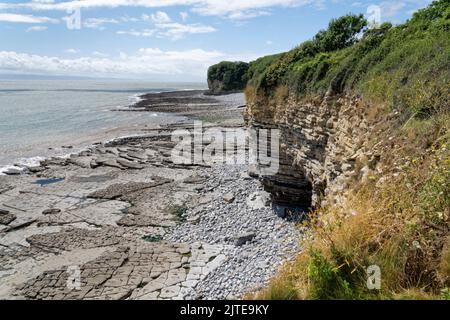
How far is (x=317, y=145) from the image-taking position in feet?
34.2

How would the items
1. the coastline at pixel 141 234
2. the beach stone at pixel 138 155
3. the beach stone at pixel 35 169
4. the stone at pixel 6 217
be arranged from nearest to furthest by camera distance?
the coastline at pixel 141 234 < the stone at pixel 6 217 < the beach stone at pixel 35 169 < the beach stone at pixel 138 155

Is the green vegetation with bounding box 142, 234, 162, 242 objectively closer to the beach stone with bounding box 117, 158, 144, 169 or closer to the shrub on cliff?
the beach stone with bounding box 117, 158, 144, 169

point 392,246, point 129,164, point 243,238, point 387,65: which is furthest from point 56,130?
point 392,246

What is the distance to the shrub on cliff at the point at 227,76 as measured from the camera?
83438mm

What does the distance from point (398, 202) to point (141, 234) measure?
10.9 m

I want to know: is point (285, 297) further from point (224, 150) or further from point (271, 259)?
point (224, 150)

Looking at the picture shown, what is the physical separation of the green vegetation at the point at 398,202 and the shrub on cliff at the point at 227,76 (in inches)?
3000

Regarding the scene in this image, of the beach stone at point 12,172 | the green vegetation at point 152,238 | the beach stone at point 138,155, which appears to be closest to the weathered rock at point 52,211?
the green vegetation at point 152,238

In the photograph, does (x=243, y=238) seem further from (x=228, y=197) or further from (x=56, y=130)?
(x=56, y=130)

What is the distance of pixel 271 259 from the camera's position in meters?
9.21

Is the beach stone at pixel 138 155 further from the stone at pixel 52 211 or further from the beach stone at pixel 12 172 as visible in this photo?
the stone at pixel 52 211

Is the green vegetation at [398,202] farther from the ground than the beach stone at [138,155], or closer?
farther from the ground

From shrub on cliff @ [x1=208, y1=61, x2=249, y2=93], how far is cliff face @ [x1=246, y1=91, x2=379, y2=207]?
2785 inches
